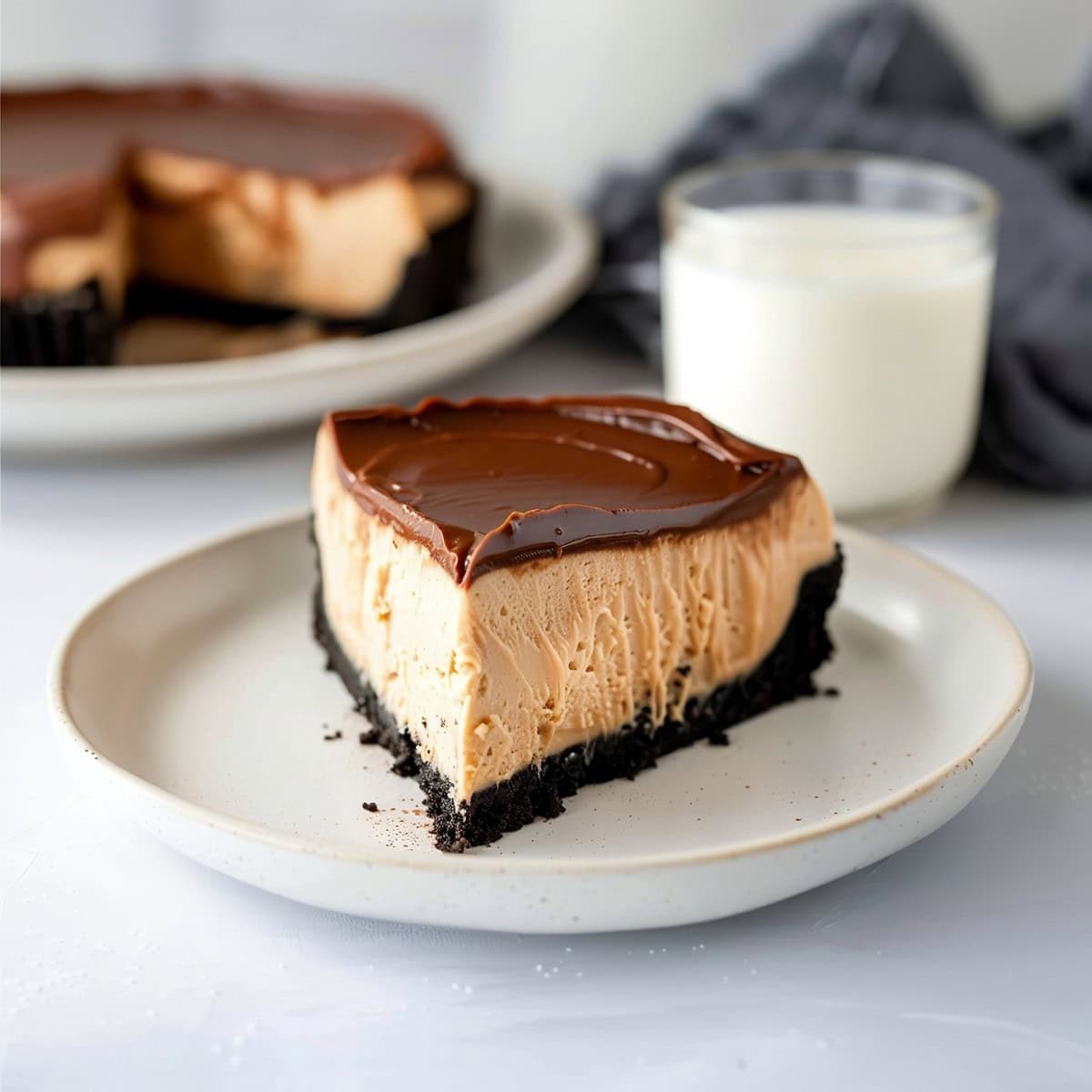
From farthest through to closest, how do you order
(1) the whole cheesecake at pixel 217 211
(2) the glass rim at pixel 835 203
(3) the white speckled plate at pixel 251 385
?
(1) the whole cheesecake at pixel 217 211
(3) the white speckled plate at pixel 251 385
(2) the glass rim at pixel 835 203

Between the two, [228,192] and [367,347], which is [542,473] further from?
[228,192]

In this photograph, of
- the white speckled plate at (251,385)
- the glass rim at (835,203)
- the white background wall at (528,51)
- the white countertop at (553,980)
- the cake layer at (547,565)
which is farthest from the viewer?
the white background wall at (528,51)

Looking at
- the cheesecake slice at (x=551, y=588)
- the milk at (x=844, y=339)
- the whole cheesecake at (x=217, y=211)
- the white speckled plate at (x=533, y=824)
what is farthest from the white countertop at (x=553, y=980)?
the whole cheesecake at (x=217, y=211)

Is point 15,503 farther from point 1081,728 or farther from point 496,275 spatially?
point 1081,728

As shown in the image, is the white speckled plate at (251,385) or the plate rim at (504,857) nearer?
the plate rim at (504,857)

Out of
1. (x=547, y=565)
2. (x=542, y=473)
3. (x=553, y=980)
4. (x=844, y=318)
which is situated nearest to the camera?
(x=553, y=980)

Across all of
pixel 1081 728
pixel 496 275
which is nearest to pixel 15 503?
pixel 496 275

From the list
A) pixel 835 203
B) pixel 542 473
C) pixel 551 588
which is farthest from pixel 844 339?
pixel 551 588

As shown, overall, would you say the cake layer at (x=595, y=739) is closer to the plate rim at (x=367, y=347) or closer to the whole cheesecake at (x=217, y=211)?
the plate rim at (x=367, y=347)
